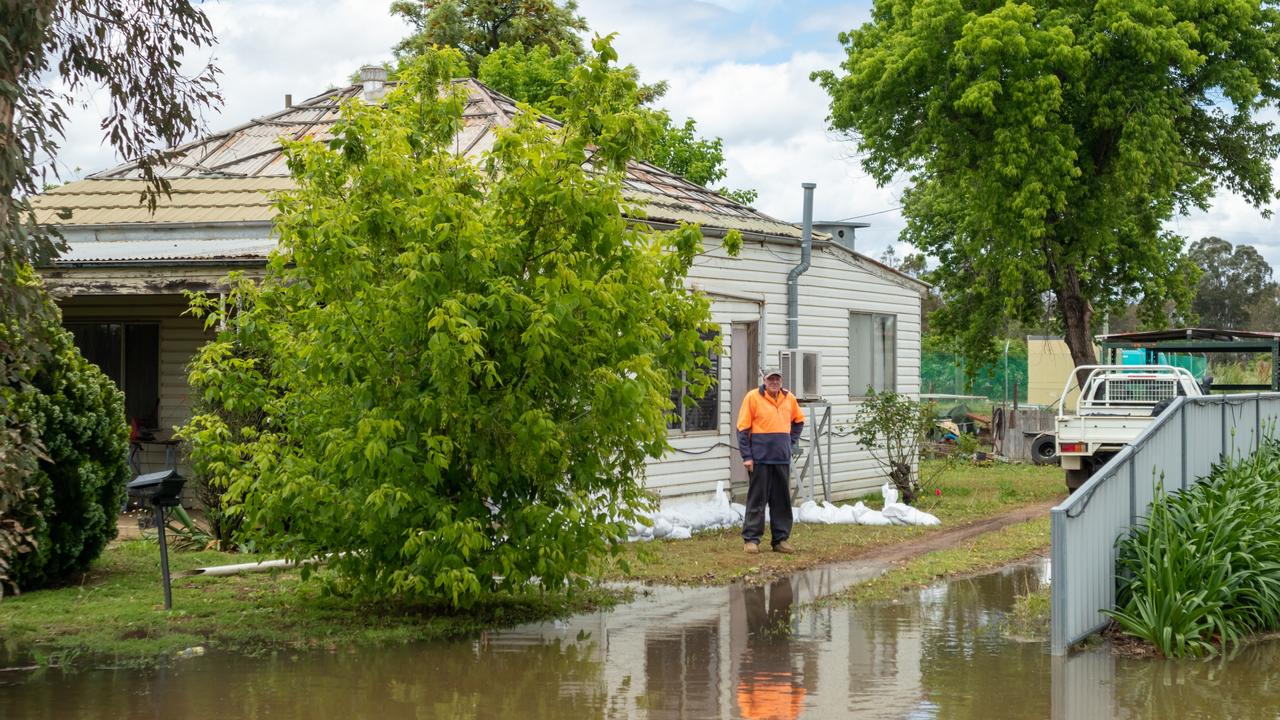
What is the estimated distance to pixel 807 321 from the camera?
725 inches

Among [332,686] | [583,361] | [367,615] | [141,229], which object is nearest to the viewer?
[332,686]

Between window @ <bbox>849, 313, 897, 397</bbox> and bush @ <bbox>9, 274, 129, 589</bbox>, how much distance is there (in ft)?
37.4

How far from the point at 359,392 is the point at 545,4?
34324 mm

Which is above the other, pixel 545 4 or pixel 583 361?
pixel 545 4

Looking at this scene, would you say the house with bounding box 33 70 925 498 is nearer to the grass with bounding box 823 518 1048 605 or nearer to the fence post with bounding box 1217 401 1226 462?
the grass with bounding box 823 518 1048 605

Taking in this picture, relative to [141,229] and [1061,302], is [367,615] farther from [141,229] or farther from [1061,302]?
[1061,302]

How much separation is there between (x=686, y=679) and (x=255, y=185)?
9.91 metres

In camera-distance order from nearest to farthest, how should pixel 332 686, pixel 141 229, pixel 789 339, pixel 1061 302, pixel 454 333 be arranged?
pixel 332 686 < pixel 454 333 < pixel 141 229 < pixel 789 339 < pixel 1061 302

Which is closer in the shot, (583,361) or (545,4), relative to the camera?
(583,361)

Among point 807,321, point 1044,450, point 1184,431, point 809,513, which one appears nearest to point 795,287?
point 807,321

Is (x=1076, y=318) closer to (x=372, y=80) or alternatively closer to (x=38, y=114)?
(x=372, y=80)

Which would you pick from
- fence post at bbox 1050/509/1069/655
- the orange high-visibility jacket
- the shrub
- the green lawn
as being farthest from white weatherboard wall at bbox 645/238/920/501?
fence post at bbox 1050/509/1069/655

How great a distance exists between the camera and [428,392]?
9008mm

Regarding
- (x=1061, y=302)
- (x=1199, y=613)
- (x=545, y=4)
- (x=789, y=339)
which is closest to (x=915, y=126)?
(x=1061, y=302)
